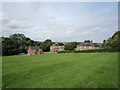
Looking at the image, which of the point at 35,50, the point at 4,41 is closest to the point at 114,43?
the point at 35,50

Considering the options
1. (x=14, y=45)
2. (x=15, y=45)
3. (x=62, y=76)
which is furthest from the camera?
(x=15, y=45)

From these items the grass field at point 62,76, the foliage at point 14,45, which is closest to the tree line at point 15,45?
the foliage at point 14,45

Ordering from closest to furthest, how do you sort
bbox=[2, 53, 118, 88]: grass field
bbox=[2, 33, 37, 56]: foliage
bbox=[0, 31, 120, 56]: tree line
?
bbox=[2, 53, 118, 88]: grass field < bbox=[0, 31, 120, 56]: tree line < bbox=[2, 33, 37, 56]: foliage

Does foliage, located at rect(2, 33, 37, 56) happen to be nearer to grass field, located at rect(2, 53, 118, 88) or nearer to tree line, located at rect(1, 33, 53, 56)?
tree line, located at rect(1, 33, 53, 56)

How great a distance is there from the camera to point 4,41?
41.9 m

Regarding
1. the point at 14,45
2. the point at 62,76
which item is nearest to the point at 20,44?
the point at 14,45

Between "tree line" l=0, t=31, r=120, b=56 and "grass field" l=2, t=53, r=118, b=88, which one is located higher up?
"tree line" l=0, t=31, r=120, b=56

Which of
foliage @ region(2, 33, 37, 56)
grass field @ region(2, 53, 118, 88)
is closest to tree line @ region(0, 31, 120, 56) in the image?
foliage @ region(2, 33, 37, 56)

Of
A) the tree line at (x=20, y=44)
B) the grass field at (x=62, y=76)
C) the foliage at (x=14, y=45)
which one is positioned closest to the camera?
the grass field at (x=62, y=76)

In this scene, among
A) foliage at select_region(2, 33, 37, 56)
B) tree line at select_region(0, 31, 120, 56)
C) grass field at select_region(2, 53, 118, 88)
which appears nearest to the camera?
grass field at select_region(2, 53, 118, 88)

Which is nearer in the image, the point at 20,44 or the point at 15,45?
the point at 15,45

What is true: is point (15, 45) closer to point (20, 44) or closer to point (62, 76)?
point (20, 44)

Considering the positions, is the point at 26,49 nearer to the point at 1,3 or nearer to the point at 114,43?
the point at 114,43

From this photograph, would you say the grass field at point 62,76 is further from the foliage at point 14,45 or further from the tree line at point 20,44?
the foliage at point 14,45
